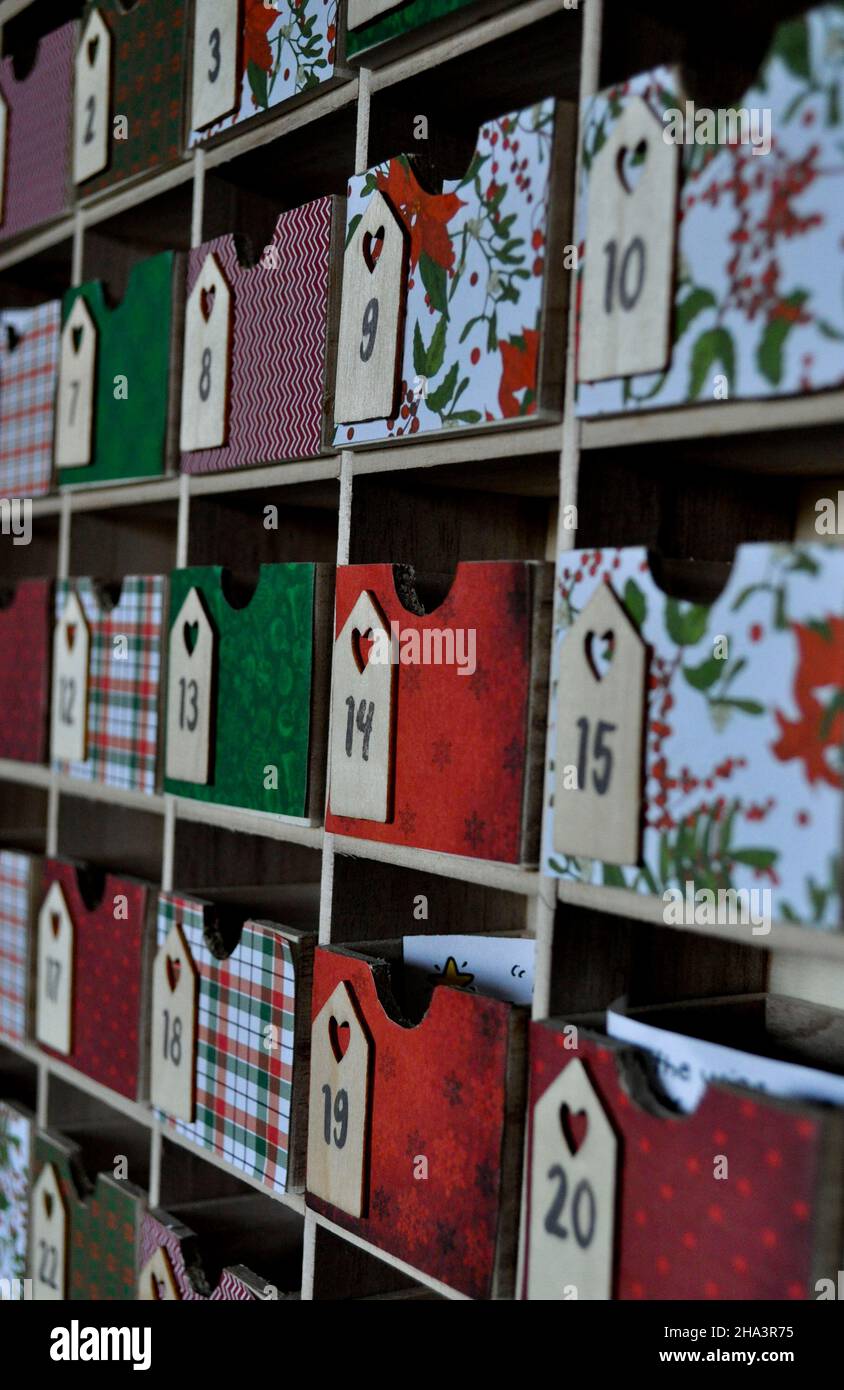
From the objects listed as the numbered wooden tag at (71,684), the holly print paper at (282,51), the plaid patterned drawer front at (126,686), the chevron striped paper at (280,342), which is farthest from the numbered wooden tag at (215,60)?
the numbered wooden tag at (71,684)

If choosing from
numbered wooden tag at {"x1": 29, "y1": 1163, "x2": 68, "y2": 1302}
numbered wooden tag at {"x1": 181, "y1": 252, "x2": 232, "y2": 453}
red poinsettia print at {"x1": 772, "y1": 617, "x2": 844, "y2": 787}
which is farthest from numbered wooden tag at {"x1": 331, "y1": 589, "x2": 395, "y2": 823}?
numbered wooden tag at {"x1": 29, "y1": 1163, "x2": 68, "y2": 1302}

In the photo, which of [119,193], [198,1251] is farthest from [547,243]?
[198,1251]

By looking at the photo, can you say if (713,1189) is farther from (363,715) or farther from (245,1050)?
(245,1050)

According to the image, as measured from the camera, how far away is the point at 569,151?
3.73 feet

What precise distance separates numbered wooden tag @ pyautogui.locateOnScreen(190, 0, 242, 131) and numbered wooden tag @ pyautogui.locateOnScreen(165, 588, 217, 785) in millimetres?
558

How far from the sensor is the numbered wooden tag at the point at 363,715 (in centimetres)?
132

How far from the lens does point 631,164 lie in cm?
105

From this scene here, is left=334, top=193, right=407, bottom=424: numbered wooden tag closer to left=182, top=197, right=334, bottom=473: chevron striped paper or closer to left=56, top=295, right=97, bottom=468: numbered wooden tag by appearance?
left=182, top=197, right=334, bottom=473: chevron striped paper

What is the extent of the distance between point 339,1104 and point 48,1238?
791 millimetres

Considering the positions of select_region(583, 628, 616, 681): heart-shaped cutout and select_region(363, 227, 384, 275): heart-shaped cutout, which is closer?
select_region(583, 628, 616, 681): heart-shaped cutout

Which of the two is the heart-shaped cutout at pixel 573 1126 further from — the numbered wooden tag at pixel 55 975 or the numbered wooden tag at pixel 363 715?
the numbered wooden tag at pixel 55 975

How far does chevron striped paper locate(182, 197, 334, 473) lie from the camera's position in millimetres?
1438

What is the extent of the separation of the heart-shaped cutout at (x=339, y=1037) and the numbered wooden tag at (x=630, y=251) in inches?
26.6

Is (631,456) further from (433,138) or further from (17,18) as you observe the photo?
(17,18)
